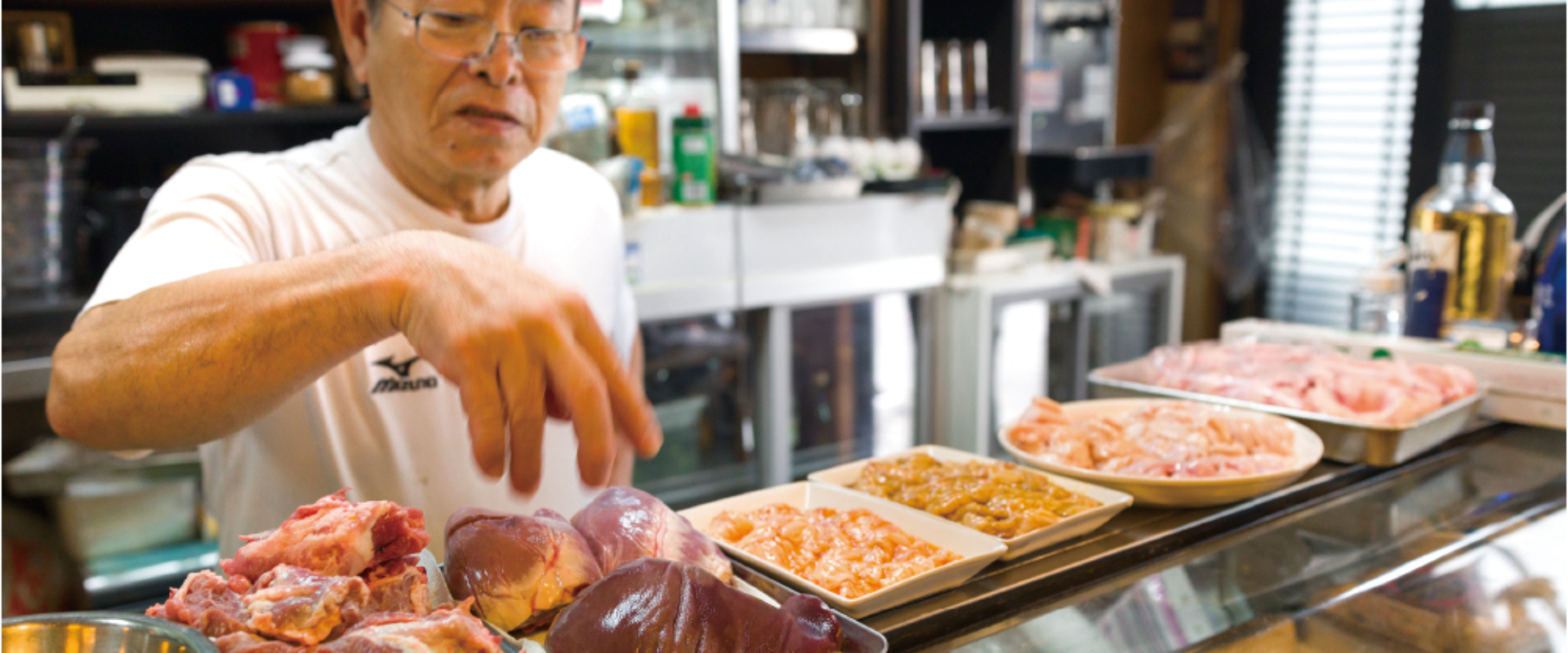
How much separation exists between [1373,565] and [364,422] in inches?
54.7

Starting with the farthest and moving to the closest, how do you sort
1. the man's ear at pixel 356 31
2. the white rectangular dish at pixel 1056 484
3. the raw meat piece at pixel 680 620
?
1. the man's ear at pixel 356 31
2. the white rectangular dish at pixel 1056 484
3. the raw meat piece at pixel 680 620

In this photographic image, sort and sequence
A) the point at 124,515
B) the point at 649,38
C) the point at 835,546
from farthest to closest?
the point at 649,38 < the point at 124,515 < the point at 835,546

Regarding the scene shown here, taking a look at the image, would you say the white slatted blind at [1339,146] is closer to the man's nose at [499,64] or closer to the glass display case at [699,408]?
the glass display case at [699,408]

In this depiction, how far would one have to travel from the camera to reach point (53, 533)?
8.74 feet

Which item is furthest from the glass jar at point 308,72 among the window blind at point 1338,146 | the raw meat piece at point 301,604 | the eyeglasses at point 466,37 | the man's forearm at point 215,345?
the window blind at point 1338,146

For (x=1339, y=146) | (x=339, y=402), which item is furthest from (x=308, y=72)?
(x=1339, y=146)

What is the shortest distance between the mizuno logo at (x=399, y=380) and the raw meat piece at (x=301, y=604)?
71 centimetres

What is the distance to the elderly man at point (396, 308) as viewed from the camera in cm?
76

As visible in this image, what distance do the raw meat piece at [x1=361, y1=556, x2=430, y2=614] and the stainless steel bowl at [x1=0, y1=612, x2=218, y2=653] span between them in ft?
0.50

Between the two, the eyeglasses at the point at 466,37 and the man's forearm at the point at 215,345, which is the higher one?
the eyeglasses at the point at 466,37

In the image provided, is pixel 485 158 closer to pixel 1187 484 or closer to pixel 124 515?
pixel 1187 484

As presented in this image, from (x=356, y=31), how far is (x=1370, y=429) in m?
1.62

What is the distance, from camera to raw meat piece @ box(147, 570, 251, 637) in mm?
782

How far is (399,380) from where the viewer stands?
154 centimetres
